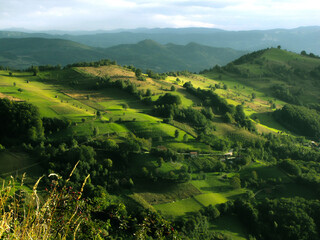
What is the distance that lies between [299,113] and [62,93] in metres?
73.9

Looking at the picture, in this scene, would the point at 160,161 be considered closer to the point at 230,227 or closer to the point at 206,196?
the point at 206,196

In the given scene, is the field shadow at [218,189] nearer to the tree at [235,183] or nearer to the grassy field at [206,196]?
the grassy field at [206,196]

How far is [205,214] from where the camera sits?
1500 inches

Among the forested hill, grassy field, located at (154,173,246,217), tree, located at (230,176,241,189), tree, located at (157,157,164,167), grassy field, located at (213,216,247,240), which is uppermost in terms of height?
the forested hill

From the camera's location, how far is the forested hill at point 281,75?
119688 millimetres

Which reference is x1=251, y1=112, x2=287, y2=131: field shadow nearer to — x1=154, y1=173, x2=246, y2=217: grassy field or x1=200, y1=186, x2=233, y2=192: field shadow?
x1=154, y1=173, x2=246, y2=217: grassy field

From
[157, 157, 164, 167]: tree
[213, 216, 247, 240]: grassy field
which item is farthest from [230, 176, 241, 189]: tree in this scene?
[157, 157, 164, 167]: tree

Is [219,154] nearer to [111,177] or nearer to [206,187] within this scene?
[206,187]

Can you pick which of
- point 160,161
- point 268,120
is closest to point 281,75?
point 268,120

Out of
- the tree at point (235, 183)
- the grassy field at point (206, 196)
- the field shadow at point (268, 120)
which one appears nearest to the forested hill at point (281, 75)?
the field shadow at point (268, 120)

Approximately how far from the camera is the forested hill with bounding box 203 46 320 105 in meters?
120

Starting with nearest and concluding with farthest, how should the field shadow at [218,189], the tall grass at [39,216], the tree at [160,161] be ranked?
the tall grass at [39,216] < the field shadow at [218,189] < the tree at [160,161]

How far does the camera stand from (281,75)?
138m

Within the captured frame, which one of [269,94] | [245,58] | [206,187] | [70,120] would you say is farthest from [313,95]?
[70,120]
